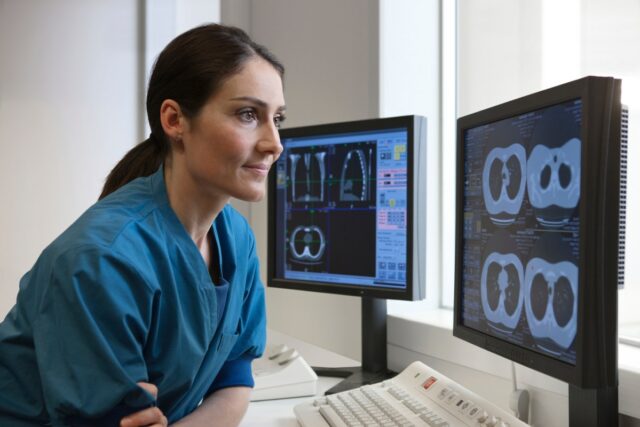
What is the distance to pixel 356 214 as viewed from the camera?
1479 mm

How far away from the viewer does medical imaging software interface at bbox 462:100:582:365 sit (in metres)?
0.87

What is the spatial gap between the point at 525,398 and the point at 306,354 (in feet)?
2.23

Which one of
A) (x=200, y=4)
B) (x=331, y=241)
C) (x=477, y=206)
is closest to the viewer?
(x=477, y=206)

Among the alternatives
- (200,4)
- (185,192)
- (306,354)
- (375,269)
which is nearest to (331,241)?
(375,269)

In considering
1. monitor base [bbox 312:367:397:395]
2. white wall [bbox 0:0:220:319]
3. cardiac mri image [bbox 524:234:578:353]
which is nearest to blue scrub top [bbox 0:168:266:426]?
monitor base [bbox 312:367:397:395]

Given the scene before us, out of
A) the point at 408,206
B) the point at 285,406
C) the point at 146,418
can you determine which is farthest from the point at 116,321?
the point at 408,206

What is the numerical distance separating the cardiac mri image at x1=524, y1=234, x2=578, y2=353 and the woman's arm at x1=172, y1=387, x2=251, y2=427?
1.70 feet

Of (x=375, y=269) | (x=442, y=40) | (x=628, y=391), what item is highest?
(x=442, y=40)

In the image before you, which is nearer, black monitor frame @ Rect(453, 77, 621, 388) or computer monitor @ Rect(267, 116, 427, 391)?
black monitor frame @ Rect(453, 77, 621, 388)

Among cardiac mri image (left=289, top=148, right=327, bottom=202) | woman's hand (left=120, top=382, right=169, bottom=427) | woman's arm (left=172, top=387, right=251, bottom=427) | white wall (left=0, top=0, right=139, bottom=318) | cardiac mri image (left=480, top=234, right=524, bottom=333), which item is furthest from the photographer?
white wall (left=0, top=0, right=139, bottom=318)

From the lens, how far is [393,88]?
1.75 metres

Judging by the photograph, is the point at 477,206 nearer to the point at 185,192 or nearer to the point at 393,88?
the point at 185,192

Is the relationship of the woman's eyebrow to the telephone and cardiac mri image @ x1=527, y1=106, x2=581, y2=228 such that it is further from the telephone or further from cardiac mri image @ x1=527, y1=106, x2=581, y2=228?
the telephone

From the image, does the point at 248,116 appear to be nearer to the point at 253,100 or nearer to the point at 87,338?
the point at 253,100
